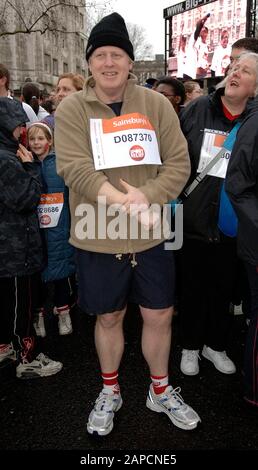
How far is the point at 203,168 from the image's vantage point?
2.40 meters

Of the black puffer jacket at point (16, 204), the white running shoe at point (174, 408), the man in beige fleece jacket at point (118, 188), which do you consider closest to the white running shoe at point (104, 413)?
the man in beige fleece jacket at point (118, 188)

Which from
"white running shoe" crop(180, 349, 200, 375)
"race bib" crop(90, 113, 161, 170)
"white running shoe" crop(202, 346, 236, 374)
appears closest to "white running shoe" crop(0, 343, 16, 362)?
"white running shoe" crop(180, 349, 200, 375)

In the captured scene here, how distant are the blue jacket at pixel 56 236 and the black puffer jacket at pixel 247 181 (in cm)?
135

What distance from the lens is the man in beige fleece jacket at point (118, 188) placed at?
1855mm

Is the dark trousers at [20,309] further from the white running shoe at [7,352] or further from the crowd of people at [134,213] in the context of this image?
the white running shoe at [7,352]

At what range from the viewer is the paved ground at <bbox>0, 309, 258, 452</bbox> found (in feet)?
6.82

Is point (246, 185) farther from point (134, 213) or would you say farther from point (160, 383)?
point (160, 383)

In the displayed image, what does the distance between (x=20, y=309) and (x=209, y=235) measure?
1.25 meters

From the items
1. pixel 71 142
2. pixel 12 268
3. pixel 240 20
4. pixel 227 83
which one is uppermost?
pixel 240 20

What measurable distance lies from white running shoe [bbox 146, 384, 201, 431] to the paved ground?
4 centimetres

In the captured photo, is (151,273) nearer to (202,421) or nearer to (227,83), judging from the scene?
(202,421)

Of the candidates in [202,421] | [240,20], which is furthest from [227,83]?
[240,20]

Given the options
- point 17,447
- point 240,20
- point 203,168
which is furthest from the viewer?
point 240,20

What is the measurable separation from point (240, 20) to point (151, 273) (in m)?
17.1
